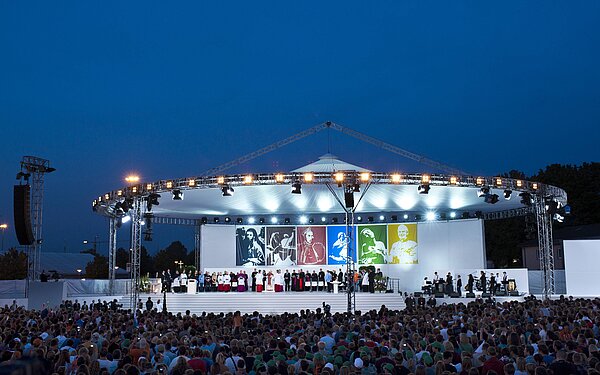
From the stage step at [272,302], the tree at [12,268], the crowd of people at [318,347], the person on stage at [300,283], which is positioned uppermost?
the tree at [12,268]

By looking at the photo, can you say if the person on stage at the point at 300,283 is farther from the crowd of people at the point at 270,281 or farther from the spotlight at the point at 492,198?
the spotlight at the point at 492,198

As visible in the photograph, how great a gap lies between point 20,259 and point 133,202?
2540 centimetres

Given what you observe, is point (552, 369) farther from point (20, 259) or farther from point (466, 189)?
point (20, 259)

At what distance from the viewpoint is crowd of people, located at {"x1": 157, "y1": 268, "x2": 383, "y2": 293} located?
29.8 meters

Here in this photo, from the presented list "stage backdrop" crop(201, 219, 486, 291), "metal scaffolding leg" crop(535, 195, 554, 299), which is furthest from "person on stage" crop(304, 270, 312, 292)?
"metal scaffolding leg" crop(535, 195, 554, 299)

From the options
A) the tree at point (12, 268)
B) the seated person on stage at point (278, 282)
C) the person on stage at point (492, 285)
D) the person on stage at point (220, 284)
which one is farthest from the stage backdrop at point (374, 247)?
the tree at point (12, 268)

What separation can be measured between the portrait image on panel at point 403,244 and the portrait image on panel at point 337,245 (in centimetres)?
227

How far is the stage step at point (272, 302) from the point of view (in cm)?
2681

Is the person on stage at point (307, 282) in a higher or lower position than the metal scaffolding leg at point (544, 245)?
lower

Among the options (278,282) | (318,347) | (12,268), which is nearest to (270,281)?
(278,282)

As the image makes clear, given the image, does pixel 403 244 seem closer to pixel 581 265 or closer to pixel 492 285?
pixel 492 285

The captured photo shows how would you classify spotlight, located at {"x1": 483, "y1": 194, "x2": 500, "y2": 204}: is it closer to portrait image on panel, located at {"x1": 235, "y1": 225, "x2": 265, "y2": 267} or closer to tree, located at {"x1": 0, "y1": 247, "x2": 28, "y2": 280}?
portrait image on panel, located at {"x1": 235, "y1": 225, "x2": 265, "y2": 267}

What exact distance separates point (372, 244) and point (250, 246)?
7.17 metres

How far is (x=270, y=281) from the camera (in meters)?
30.7
